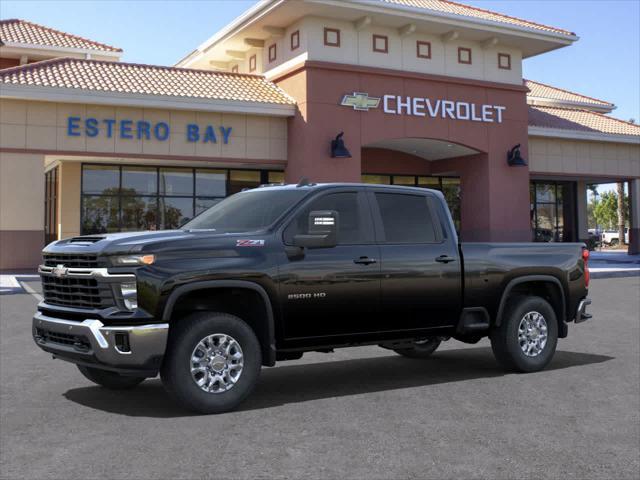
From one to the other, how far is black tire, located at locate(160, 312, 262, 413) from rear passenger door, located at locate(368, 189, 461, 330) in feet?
5.34

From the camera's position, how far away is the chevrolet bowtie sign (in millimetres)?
28031

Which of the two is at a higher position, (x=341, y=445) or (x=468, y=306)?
(x=468, y=306)

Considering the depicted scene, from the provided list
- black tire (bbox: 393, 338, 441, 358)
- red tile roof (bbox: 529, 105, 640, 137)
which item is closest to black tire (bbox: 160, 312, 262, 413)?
black tire (bbox: 393, 338, 441, 358)

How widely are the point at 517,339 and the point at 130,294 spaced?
183 inches

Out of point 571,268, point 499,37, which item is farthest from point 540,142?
point 571,268

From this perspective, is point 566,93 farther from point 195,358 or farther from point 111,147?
point 195,358

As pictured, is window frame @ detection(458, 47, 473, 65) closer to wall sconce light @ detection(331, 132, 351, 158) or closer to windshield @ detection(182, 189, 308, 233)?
wall sconce light @ detection(331, 132, 351, 158)

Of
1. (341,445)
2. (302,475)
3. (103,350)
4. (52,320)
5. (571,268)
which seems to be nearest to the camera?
(302,475)

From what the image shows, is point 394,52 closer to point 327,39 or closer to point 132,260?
point 327,39

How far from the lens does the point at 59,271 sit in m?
6.85

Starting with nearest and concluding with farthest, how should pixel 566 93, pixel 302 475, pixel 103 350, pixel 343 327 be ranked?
pixel 302 475, pixel 103 350, pixel 343 327, pixel 566 93

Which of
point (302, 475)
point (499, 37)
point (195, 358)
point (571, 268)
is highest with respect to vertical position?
point (499, 37)

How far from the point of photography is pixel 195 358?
6469 mm

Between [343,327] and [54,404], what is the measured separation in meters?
2.88
